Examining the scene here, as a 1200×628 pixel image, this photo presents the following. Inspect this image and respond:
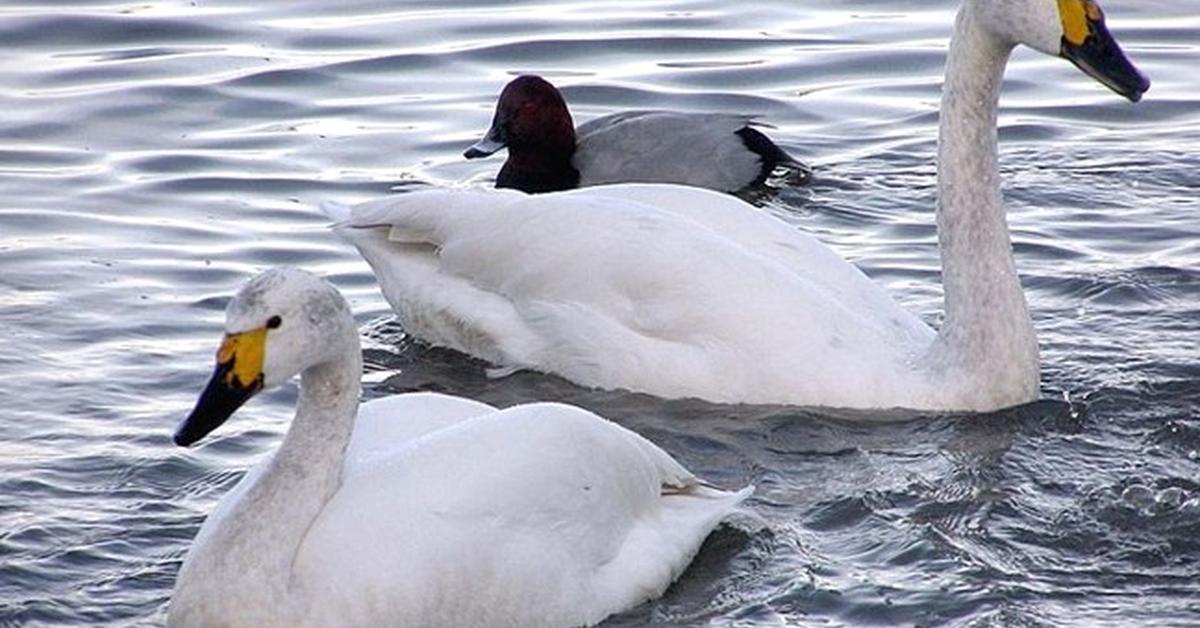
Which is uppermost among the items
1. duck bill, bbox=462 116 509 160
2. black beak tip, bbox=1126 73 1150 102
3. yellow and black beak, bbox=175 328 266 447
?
black beak tip, bbox=1126 73 1150 102

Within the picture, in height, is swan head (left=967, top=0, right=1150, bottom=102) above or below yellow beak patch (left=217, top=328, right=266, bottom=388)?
above

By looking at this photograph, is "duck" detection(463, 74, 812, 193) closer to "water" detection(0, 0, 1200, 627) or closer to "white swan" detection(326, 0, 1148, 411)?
A: "water" detection(0, 0, 1200, 627)

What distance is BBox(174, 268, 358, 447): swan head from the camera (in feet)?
21.8

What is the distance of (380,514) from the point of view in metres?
6.79

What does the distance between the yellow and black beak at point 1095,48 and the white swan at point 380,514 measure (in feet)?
7.69

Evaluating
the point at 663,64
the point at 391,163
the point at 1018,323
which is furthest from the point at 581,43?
the point at 1018,323

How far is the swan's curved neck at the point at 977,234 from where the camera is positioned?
Answer: 877 centimetres

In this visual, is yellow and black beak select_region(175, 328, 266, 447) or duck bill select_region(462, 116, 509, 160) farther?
duck bill select_region(462, 116, 509, 160)

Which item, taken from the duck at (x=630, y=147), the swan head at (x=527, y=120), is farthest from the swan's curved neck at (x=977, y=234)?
the swan head at (x=527, y=120)

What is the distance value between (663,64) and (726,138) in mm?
2046

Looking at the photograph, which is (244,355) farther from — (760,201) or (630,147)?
(760,201)

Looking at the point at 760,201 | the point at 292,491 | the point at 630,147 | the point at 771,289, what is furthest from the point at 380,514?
the point at 760,201

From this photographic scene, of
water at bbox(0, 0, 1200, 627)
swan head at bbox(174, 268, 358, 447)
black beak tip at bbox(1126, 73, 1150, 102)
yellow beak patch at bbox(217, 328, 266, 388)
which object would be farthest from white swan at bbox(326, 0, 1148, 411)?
yellow beak patch at bbox(217, 328, 266, 388)

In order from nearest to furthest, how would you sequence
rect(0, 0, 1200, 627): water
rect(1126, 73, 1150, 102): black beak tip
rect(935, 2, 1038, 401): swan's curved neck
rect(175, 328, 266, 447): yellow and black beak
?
rect(175, 328, 266, 447): yellow and black beak
rect(0, 0, 1200, 627): water
rect(1126, 73, 1150, 102): black beak tip
rect(935, 2, 1038, 401): swan's curved neck
